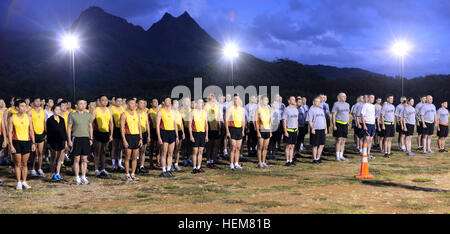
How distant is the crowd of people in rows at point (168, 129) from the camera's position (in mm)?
8906

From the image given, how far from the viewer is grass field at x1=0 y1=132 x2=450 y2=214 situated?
21.7ft

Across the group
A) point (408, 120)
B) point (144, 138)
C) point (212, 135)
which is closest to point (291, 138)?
point (212, 135)

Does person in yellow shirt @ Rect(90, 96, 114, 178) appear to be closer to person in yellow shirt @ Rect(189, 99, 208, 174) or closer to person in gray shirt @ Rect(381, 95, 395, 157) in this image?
person in yellow shirt @ Rect(189, 99, 208, 174)

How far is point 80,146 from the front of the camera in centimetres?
886

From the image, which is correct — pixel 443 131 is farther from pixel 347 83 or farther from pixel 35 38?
pixel 35 38

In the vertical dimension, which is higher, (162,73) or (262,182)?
(162,73)

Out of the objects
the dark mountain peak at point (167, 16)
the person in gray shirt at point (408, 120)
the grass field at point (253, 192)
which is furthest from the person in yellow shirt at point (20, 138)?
the dark mountain peak at point (167, 16)

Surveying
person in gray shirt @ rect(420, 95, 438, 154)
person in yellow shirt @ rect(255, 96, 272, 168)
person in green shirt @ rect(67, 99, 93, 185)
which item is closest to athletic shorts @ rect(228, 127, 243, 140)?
person in yellow shirt @ rect(255, 96, 272, 168)

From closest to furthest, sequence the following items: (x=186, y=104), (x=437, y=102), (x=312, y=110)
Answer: (x=186, y=104) → (x=312, y=110) → (x=437, y=102)

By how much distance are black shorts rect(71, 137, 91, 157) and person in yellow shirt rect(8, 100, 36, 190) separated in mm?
897

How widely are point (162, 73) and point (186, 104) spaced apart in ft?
309

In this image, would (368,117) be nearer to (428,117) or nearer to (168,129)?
(428,117)

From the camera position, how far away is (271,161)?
1238 centimetres
